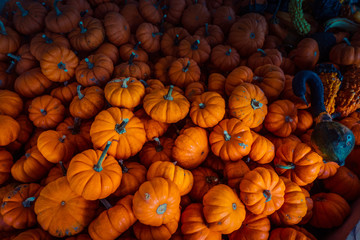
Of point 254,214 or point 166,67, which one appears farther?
point 166,67

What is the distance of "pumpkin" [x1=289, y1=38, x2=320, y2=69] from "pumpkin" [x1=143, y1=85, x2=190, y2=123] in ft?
6.68

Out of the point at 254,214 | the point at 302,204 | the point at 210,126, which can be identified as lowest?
the point at 254,214

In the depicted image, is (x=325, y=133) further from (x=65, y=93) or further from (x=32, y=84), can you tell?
(x=32, y=84)

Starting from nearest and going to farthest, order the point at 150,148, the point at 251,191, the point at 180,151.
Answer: the point at 251,191 < the point at 180,151 < the point at 150,148

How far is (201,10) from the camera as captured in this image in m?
3.56

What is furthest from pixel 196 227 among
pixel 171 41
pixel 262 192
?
pixel 171 41

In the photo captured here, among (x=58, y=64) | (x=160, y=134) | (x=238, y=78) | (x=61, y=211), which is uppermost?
(x=238, y=78)

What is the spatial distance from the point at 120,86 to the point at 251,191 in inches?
63.5

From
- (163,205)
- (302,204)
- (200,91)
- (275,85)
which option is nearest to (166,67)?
(200,91)

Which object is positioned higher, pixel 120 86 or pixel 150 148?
pixel 120 86

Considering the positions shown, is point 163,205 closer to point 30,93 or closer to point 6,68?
point 30,93

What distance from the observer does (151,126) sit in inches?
88.7

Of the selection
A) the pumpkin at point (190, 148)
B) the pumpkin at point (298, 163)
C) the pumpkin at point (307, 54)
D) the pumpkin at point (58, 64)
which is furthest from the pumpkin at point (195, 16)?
the pumpkin at point (298, 163)

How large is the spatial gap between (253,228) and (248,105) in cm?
115
